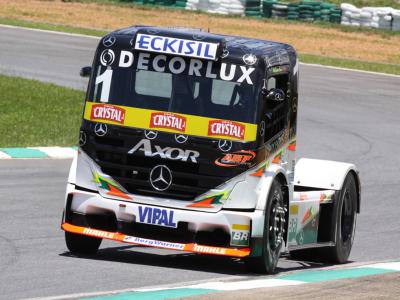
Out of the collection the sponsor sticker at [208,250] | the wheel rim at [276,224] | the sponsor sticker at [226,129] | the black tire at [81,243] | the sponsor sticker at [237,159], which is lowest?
the black tire at [81,243]

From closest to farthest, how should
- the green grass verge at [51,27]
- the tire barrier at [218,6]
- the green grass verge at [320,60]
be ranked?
1. the green grass verge at [320,60]
2. the green grass verge at [51,27]
3. the tire barrier at [218,6]

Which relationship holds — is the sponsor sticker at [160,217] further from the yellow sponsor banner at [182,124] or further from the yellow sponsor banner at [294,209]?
the yellow sponsor banner at [294,209]

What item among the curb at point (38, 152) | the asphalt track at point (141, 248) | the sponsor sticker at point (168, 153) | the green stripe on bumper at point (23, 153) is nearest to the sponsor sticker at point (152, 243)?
the asphalt track at point (141, 248)

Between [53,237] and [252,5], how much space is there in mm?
43177

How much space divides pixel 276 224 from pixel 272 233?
11 centimetres

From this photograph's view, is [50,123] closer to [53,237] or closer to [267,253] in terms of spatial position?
[53,237]

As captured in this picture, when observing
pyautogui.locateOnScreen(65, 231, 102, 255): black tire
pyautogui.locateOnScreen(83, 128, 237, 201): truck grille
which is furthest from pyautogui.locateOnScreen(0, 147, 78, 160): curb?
pyautogui.locateOnScreen(83, 128, 237, 201): truck grille

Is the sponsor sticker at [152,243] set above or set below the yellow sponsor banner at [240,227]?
below

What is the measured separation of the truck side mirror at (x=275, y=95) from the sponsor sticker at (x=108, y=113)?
129cm

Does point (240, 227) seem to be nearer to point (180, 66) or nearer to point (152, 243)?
point (152, 243)

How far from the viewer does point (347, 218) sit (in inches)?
486

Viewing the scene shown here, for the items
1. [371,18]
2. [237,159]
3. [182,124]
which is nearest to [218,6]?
[371,18]

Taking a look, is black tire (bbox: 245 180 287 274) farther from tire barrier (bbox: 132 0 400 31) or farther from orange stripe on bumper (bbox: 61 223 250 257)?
tire barrier (bbox: 132 0 400 31)

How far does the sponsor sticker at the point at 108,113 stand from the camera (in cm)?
1050
